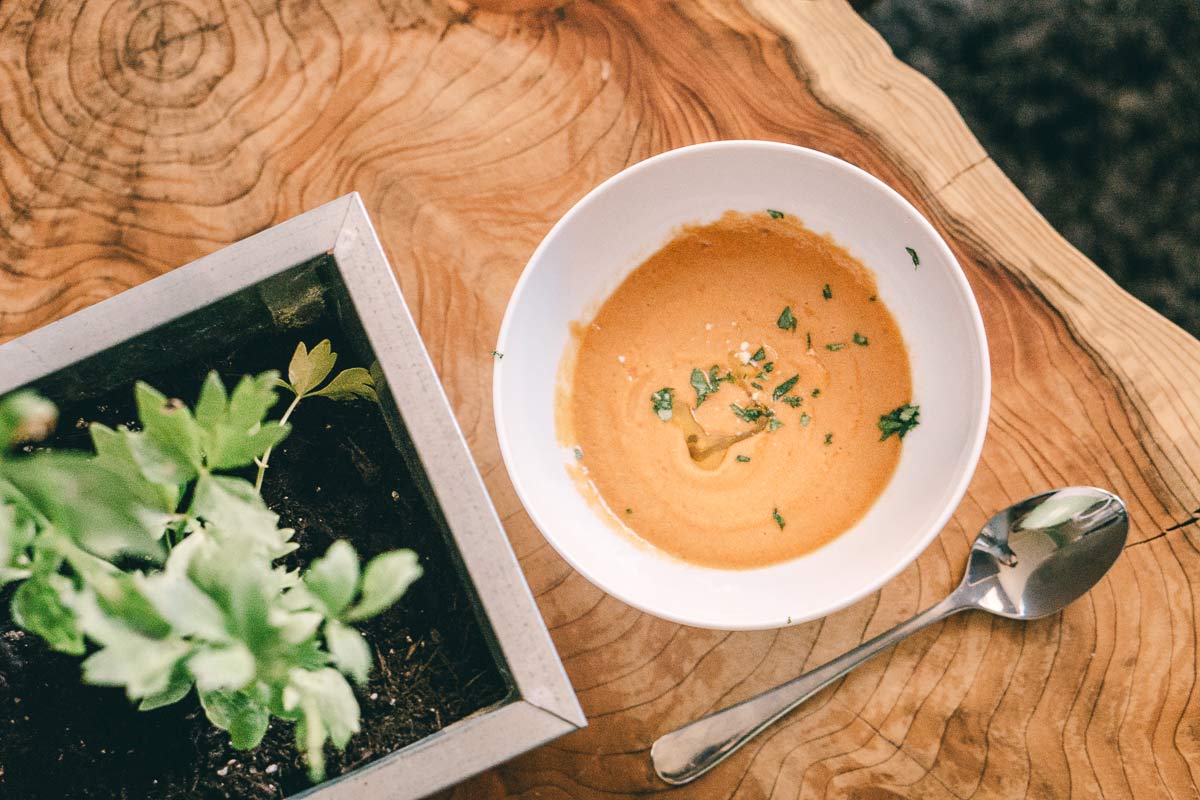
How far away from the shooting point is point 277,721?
888 millimetres

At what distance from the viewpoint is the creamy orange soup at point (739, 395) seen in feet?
3.47

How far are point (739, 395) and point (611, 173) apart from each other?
1.15 feet

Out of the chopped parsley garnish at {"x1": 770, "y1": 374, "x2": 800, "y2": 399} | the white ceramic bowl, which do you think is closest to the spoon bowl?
the white ceramic bowl

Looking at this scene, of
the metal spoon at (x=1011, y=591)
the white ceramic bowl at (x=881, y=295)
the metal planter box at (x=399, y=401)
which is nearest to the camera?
the metal planter box at (x=399, y=401)

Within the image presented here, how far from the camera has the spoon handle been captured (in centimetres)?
105

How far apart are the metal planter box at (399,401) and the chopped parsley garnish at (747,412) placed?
410 millimetres

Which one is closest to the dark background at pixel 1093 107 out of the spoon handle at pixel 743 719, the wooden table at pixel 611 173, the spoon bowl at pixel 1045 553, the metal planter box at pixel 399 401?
the wooden table at pixel 611 173

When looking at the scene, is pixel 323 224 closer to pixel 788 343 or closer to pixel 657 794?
pixel 788 343

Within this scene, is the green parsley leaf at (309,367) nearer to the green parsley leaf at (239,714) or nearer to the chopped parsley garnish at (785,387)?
the green parsley leaf at (239,714)

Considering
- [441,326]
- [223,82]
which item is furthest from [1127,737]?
[223,82]

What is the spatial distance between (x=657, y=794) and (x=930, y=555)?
1.58ft

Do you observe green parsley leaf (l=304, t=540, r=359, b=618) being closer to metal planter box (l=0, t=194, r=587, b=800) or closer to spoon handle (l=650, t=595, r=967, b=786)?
metal planter box (l=0, t=194, r=587, b=800)

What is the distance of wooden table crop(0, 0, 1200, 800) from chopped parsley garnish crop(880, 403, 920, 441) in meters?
0.14

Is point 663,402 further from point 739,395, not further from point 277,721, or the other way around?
point 277,721
